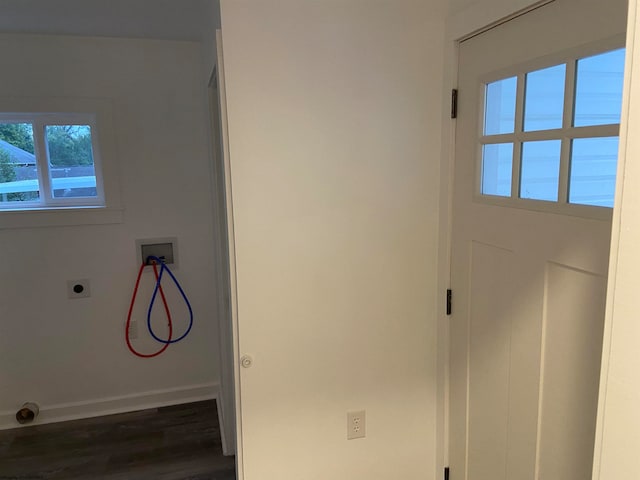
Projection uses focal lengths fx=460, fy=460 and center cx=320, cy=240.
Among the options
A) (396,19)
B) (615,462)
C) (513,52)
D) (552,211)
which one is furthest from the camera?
(396,19)

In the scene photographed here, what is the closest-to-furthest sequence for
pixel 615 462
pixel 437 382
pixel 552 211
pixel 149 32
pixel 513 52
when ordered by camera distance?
pixel 615 462, pixel 552 211, pixel 513 52, pixel 437 382, pixel 149 32

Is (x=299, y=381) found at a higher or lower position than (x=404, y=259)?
lower

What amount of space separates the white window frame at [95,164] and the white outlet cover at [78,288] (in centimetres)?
37

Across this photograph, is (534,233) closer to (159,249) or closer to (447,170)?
(447,170)

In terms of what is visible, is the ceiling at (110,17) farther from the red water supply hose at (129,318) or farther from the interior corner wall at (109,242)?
the red water supply hose at (129,318)

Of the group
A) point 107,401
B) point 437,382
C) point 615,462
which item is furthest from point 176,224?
point 615,462

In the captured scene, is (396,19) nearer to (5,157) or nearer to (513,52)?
(513,52)

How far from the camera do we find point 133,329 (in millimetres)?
3084

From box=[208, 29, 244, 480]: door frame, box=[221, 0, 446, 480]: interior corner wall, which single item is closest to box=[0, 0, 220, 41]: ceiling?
box=[208, 29, 244, 480]: door frame

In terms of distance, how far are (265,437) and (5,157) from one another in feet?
7.84

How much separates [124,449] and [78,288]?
40.5 inches

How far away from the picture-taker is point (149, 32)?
2652 mm

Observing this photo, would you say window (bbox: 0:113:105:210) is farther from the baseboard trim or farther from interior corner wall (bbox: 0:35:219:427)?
the baseboard trim

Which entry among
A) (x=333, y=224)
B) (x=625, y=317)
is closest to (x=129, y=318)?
(x=333, y=224)
